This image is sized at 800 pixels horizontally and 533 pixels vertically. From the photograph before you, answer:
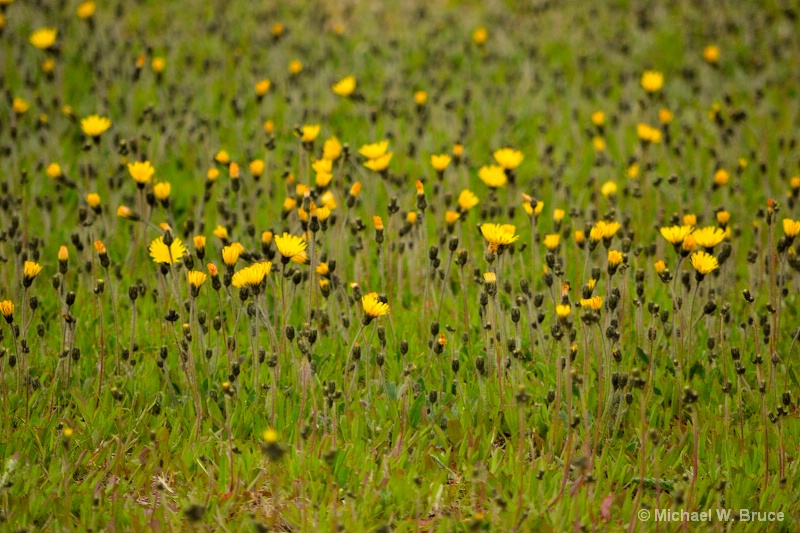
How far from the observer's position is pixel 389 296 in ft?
13.0

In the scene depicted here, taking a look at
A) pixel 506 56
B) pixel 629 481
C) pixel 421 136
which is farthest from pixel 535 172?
pixel 629 481

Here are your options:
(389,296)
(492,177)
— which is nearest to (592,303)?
(389,296)

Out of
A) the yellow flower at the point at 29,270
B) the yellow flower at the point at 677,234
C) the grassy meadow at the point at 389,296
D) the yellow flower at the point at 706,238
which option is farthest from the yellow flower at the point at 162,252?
the yellow flower at the point at 706,238

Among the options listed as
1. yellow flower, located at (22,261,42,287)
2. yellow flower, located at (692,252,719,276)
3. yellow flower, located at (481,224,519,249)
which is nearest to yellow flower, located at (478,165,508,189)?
yellow flower, located at (481,224,519,249)

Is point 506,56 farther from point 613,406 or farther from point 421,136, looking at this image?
point 613,406

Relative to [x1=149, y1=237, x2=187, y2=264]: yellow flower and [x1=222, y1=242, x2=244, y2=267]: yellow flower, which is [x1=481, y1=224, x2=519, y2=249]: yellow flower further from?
[x1=149, y1=237, x2=187, y2=264]: yellow flower

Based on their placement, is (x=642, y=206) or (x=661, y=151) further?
(x=661, y=151)

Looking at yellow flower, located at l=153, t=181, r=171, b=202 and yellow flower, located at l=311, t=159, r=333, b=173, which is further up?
yellow flower, located at l=311, t=159, r=333, b=173

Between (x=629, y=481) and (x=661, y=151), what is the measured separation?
3588 millimetres

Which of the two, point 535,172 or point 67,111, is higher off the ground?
point 67,111

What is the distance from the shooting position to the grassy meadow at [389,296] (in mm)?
2891

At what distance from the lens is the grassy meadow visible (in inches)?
114

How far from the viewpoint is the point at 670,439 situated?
3188mm

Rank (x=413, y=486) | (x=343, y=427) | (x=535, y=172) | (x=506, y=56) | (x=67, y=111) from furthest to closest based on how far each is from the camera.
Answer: (x=506, y=56), (x=535, y=172), (x=67, y=111), (x=343, y=427), (x=413, y=486)
